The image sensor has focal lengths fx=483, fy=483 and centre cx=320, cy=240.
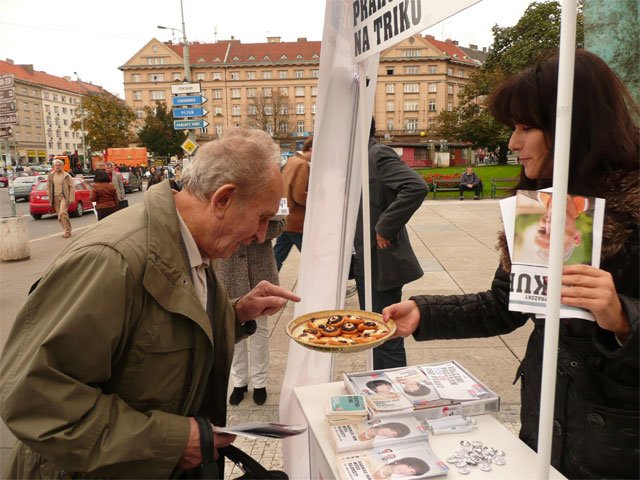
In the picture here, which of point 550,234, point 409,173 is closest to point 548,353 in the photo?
point 550,234

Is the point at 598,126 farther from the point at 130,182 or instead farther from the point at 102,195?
the point at 130,182

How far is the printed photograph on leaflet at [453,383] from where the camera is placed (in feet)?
5.79

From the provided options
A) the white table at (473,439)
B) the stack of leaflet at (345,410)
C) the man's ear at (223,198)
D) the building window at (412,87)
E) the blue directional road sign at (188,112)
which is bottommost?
the white table at (473,439)

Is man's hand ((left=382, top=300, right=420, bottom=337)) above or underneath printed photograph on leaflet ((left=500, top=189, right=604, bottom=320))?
underneath

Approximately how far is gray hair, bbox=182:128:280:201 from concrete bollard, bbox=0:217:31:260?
32.0ft

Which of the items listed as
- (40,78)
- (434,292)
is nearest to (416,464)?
(434,292)

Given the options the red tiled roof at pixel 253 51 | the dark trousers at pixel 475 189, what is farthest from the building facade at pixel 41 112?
the dark trousers at pixel 475 189

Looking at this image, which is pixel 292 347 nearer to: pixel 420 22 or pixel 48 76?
pixel 420 22

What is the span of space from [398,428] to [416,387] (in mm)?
297

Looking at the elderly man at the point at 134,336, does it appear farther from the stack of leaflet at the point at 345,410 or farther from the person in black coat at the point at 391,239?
the person in black coat at the point at 391,239

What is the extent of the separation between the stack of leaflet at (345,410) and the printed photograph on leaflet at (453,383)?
33cm

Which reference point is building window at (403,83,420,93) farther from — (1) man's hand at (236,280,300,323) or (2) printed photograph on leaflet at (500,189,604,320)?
(2) printed photograph on leaflet at (500,189,604,320)

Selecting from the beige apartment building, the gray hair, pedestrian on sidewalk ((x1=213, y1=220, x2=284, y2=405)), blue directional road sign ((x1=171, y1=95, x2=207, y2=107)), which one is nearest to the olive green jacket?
the gray hair

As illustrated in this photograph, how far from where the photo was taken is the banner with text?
1.68 metres
